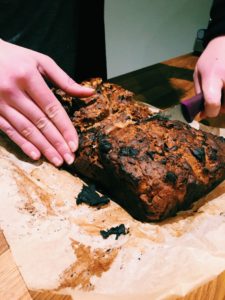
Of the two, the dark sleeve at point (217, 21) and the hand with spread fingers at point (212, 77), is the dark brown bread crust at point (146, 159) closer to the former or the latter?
the hand with spread fingers at point (212, 77)

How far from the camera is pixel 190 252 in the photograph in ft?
4.53

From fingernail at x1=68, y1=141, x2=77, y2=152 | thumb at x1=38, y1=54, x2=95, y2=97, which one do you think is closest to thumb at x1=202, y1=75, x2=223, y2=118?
thumb at x1=38, y1=54, x2=95, y2=97

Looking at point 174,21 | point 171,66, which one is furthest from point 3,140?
point 174,21

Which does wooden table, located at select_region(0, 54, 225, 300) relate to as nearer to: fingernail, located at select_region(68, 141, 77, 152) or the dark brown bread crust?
the dark brown bread crust

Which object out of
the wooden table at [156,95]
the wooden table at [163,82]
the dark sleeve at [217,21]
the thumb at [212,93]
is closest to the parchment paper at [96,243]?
the wooden table at [156,95]

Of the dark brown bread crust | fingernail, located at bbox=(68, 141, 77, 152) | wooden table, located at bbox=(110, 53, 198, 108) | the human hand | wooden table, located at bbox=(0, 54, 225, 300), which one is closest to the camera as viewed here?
wooden table, located at bbox=(0, 54, 225, 300)

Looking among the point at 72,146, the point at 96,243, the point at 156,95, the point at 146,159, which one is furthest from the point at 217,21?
the point at 96,243

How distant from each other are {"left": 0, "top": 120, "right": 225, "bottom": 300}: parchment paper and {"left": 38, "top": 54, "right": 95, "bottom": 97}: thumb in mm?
474

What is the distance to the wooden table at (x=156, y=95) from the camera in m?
1.21

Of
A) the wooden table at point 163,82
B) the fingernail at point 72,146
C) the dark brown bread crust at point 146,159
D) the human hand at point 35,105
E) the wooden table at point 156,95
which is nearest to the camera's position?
the wooden table at point 156,95

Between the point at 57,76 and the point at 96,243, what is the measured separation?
0.92 metres

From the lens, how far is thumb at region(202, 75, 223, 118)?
5.84ft

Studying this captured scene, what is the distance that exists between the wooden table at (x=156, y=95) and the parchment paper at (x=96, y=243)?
3 centimetres

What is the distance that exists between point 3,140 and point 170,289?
1343 mm
